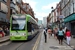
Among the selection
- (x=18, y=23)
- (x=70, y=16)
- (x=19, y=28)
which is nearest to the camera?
(x=19, y=28)

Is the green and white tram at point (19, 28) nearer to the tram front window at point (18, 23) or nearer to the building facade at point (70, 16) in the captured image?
the tram front window at point (18, 23)

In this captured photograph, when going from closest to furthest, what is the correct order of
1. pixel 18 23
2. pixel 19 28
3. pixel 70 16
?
pixel 19 28, pixel 18 23, pixel 70 16

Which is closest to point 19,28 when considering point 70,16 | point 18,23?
point 18,23

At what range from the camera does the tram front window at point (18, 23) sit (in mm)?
12742

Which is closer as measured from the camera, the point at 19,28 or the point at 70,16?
the point at 19,28

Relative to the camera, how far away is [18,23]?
12.8m

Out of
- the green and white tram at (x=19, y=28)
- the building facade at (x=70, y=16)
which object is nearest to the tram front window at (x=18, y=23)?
the green and white tram at (x=19, y=28)

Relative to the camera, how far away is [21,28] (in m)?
12.7

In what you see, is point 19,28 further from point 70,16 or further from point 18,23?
point 70,16

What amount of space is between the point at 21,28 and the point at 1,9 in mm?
11481

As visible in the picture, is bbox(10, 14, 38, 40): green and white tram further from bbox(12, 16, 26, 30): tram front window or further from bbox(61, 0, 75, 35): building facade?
bbox(61, 0, 75, 35): building facade

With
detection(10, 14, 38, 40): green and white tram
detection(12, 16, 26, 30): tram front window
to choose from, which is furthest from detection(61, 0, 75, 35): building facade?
detection(12, 16, 26, 30): tram front window

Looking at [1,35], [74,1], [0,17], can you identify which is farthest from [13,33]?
[74,1]

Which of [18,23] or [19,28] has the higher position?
[18,23]
